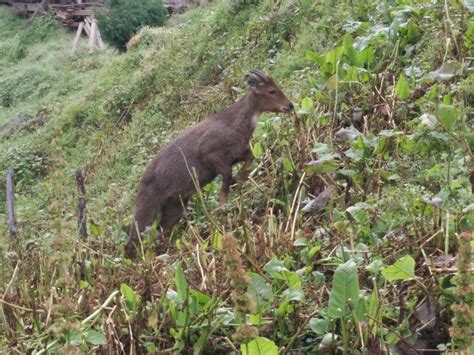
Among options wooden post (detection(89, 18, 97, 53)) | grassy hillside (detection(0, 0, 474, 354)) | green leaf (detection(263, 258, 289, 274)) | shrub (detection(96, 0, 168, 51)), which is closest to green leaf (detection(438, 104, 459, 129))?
grassy hillside (detection(0, 0, 474, 354))

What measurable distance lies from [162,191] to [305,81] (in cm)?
202

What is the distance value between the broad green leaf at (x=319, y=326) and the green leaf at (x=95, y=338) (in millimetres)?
911

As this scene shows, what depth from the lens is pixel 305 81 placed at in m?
7.98

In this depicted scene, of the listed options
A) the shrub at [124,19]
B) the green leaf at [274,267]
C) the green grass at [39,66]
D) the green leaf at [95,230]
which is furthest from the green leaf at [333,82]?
the shrub at [124,19]

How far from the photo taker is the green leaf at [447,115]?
4633mm

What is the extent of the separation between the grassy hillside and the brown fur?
209 mm

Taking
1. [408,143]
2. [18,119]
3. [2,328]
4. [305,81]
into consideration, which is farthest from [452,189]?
[18,119]

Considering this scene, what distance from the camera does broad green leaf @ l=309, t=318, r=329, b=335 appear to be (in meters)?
3.37

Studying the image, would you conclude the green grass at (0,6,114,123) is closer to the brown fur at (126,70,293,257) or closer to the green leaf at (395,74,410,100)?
the brown fur at (126,70,293,257)

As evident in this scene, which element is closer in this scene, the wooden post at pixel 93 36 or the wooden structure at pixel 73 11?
the wooden post at pixel 93 36

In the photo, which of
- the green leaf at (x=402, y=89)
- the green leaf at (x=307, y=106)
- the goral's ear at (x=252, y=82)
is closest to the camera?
the green leaf at (x=402, y=89)

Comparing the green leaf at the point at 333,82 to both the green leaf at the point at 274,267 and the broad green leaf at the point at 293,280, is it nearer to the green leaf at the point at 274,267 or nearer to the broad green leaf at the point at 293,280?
the green leaf at the point at 274,267

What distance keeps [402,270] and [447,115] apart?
1606 mm

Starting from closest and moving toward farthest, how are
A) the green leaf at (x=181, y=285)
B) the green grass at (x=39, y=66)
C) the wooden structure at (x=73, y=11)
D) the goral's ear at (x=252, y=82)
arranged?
the green leaf at (x=181, y=285) → the goral's ear at (x=252, y=82) → the green grass at (x=39, y=66) → the wooden structure at (x=73, y=11)
